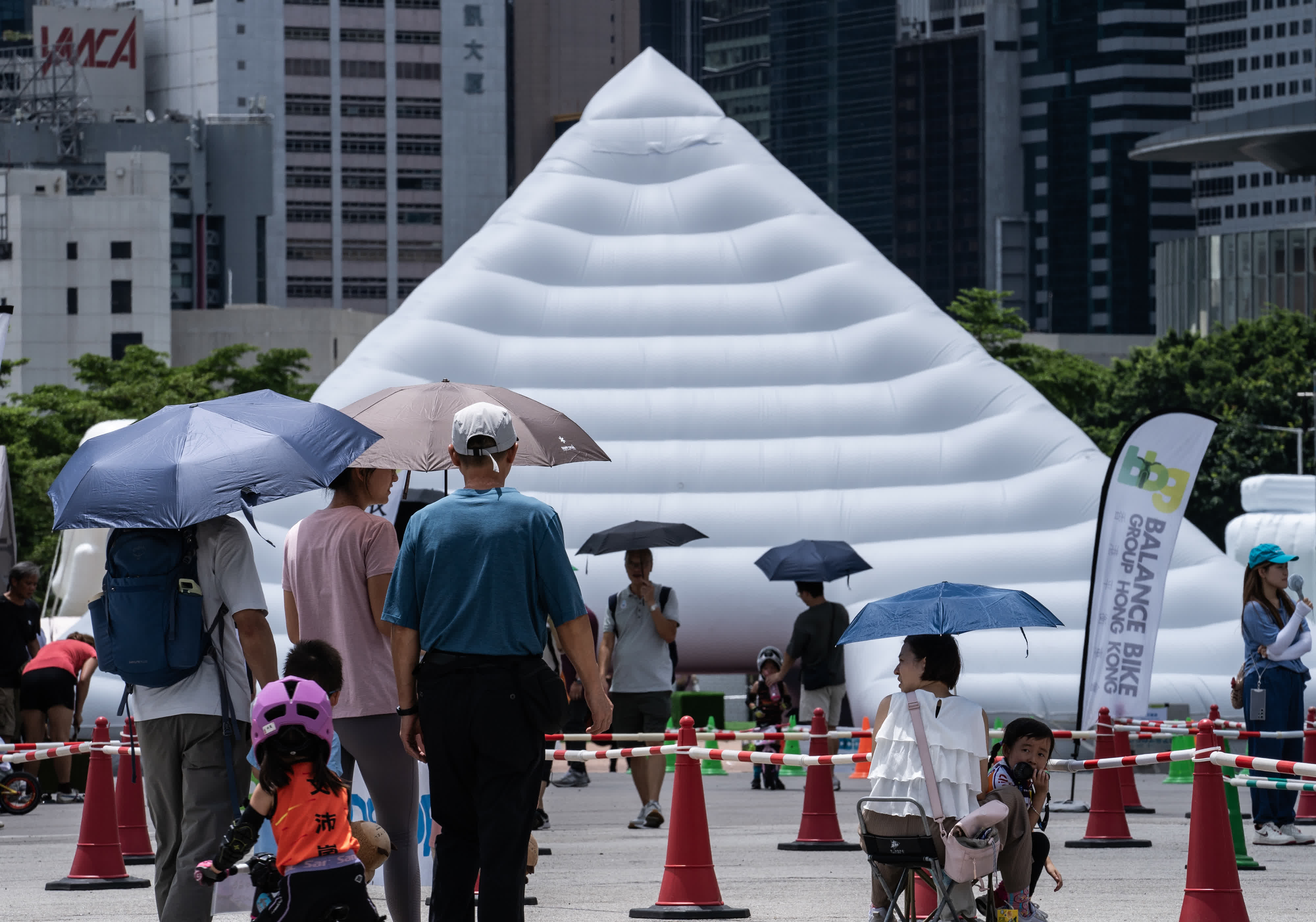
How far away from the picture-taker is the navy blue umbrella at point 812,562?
17922 mm

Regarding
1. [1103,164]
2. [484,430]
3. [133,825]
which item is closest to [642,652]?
[133,825]

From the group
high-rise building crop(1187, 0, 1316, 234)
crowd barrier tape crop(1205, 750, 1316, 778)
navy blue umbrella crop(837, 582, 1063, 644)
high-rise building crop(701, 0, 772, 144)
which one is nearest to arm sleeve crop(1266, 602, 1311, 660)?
crowd barrier tape crop(1205, 750, 1316, 778)

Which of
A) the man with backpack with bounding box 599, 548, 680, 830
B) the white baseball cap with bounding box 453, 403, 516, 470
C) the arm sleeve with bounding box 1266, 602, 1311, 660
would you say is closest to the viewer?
the white baseball cap with bounding box 453, 403, 516, 470

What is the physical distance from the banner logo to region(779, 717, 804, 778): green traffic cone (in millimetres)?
3867

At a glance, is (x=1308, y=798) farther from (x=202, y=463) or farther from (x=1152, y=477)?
(x=202, y=463)

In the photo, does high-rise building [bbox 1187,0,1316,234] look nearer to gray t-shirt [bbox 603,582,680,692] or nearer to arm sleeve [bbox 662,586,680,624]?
arm sleeve [bbox 662,586,680,624]

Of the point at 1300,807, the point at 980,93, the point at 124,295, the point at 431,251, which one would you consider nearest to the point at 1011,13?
the point at 980,93

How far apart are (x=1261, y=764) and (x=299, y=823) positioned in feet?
12.9

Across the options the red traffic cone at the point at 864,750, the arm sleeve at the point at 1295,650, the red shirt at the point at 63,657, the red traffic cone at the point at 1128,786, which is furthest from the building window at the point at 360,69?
the arm sleeve at the point at 1295,650

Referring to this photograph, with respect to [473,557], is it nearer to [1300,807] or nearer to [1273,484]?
[1300,807]

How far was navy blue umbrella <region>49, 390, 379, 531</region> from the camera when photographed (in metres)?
6.98

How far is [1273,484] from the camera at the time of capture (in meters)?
28.8

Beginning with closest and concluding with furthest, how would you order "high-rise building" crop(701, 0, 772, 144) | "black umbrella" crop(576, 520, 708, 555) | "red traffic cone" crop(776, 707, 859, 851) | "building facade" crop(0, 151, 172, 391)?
"red traffic cone" crop(776, 707, 859, 851), "black umbrella" crop(576, 520, 708, 555), "building facade" crop(0, 151, 172, 391), "high-rise building" crop(701, 0, 772, 144)

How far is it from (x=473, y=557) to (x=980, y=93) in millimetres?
162395
